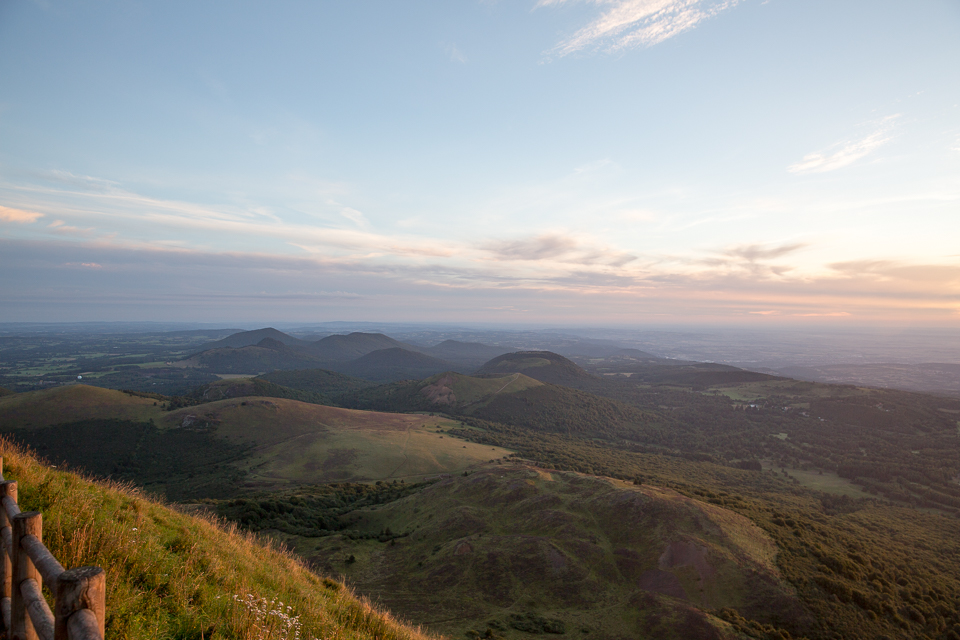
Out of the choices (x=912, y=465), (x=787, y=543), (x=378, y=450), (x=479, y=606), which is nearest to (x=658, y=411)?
(x=912, y=465)

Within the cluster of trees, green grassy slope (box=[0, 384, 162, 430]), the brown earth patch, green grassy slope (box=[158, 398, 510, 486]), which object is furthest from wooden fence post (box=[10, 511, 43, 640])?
the brown earth patch

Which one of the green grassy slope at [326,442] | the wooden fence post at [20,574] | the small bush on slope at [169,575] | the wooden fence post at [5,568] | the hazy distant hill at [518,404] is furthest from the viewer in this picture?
the hazy distant hill at [518,404]

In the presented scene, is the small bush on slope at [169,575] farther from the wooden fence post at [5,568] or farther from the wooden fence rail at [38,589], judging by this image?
the wooden fence rail at [38,589]

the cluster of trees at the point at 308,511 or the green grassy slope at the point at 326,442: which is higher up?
the cluster of trees at the point at 308,511

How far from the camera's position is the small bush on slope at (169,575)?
20.6 feet

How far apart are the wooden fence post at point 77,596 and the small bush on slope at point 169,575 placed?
3421 millimetres

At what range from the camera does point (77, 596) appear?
286 centimetres

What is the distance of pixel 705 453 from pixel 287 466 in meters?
121

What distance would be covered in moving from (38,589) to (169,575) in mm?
4682

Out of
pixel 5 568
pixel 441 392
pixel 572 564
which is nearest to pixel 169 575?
pixel 5 568

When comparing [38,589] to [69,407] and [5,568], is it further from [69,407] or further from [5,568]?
[69,407]

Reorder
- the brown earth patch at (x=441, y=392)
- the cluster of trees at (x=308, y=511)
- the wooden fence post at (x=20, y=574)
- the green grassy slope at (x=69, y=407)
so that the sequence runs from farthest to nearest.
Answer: the brown earth patch at (x=441, y=392)
the green grassy slope at (x=69, y=407)
the cluster of trees at (x=308, y=511)
the wooden fence post at (x=20, y=574)

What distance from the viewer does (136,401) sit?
117m

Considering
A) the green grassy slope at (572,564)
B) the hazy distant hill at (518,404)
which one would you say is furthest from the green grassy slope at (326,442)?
the hazy distant hill at (518,404)
